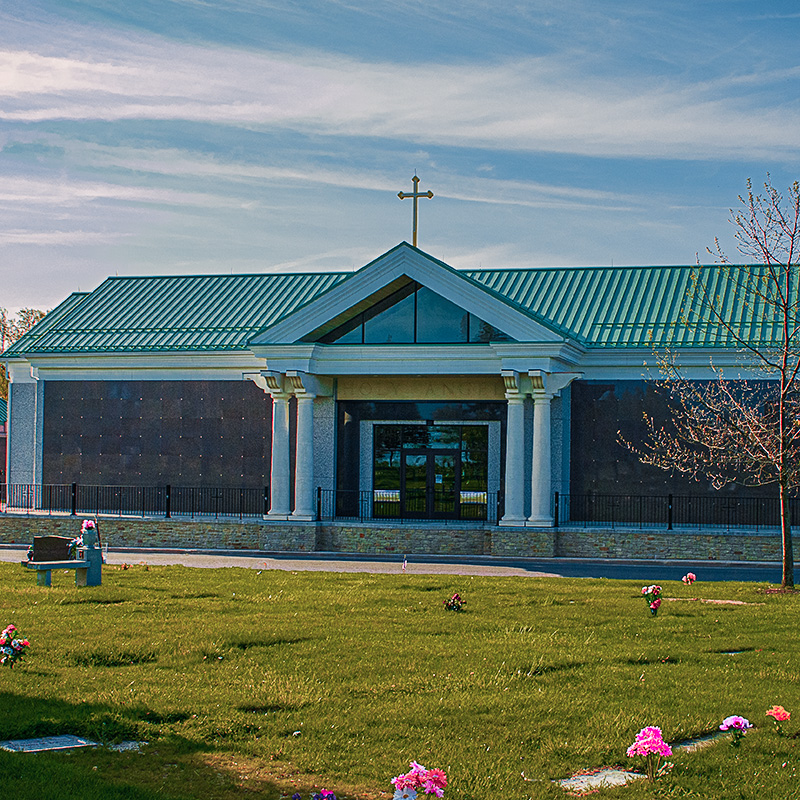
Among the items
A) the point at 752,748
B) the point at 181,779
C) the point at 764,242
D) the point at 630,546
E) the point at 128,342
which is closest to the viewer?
the point at 181,779

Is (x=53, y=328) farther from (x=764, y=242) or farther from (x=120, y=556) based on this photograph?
(x=764, y=242)

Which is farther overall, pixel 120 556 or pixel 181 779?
pixel 120 556

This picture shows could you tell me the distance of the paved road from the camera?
23.0 metres

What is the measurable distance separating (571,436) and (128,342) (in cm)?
1365

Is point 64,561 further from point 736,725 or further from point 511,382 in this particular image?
point 511,382

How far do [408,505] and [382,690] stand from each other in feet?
66.6

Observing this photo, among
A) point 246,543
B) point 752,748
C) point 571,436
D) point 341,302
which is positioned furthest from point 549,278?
point 752,748

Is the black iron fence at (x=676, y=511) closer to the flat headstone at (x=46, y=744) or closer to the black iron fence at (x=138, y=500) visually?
the black iron fence at (x=138, y=500)

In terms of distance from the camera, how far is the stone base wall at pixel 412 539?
25703 millimetres

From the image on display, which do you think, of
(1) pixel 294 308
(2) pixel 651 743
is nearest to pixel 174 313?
(1) pixel 294 308

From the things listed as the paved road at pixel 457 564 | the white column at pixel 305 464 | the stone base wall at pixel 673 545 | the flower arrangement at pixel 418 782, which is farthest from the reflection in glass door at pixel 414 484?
the flower arrangement at pixel 418 782

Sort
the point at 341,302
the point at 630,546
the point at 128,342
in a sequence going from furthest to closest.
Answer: the point at 128,342
the point at 341,302
the point at 630,546

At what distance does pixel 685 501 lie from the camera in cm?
2853

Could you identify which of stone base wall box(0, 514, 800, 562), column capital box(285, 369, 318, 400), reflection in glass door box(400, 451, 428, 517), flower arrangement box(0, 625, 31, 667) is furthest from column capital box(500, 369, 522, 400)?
flower arrangement box(0, 625, 31, 667)
